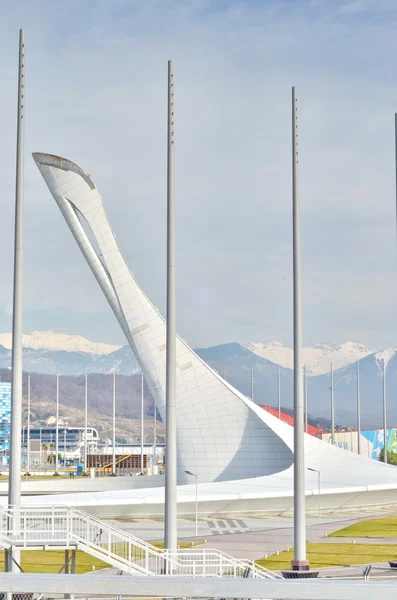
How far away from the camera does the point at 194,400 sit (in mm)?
51406

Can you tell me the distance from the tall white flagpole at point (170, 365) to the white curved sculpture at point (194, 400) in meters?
25.0

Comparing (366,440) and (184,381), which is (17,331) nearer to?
(184,381)

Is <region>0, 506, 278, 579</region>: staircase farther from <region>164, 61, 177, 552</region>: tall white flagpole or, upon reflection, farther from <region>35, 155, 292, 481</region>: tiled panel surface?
<region>35, 155, 292, 481</region>: tiled panel surface

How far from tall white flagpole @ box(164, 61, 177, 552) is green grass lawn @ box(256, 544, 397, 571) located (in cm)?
685

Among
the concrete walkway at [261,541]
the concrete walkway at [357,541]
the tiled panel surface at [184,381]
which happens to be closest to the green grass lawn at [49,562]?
the concrete walkway at [261,541]

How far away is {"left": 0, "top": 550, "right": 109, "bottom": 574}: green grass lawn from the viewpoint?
2769 centimetres

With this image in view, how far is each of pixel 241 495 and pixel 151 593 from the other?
3591 centimetres

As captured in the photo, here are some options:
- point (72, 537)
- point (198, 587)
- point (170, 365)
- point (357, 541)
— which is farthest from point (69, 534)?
point (357, 541)

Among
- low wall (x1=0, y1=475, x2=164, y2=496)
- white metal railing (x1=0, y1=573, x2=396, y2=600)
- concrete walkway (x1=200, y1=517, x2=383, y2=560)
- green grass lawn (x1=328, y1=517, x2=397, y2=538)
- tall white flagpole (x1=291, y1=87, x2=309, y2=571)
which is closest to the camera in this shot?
white metal railing (x1=0, y1=573, x2=396, y2=600)

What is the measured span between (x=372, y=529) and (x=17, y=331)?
2538cm

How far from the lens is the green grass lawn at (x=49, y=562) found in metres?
27.7

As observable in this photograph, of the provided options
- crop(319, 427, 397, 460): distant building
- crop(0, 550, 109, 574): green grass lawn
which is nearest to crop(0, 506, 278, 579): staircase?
crop(0, 550, 109, 574): green grass lawn

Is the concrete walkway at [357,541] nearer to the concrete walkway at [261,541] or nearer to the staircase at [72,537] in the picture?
the concrete walkway at [261,541]

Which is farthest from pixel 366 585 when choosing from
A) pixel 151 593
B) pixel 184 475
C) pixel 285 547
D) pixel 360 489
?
pixel 184 475
